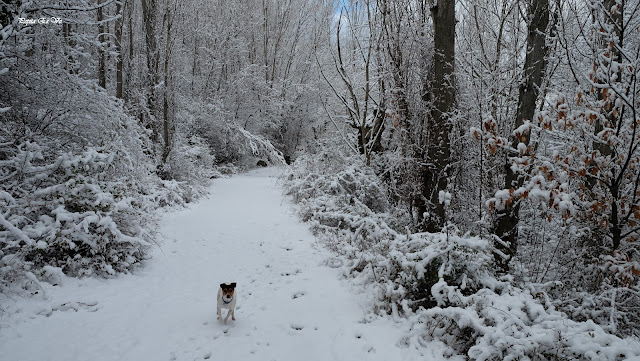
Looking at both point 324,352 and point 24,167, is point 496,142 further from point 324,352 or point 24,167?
point 24,167

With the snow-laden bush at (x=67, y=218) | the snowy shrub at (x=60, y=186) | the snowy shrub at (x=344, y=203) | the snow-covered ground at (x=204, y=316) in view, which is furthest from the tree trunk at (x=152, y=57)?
the snow-covered ground at (x=204, y=316)

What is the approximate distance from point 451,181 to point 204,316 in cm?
469

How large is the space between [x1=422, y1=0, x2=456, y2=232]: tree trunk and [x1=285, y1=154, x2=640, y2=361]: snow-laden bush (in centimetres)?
110

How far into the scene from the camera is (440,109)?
5.98 m

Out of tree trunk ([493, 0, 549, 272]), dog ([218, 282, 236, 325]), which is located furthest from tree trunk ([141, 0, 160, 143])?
tree trunk ([493, 0, 549, 272])

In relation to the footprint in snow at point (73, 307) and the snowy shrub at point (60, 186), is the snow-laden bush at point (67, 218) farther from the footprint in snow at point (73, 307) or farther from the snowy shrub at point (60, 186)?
the footprint in snow at point (73, 307)

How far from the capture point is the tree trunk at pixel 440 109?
19.0ft

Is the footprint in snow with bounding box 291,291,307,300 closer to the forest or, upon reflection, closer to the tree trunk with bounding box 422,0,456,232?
the forest

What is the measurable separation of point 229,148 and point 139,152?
1304cm

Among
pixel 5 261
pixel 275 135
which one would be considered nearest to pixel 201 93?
pixel 275 135

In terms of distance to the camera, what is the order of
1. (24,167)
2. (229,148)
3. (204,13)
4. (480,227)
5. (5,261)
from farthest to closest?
(229,148) → (204,13) → (480,227) → (24,167) → (5,261)

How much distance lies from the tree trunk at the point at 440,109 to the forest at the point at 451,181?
3 cm

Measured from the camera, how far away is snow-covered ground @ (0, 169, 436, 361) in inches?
133

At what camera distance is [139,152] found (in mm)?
7391
